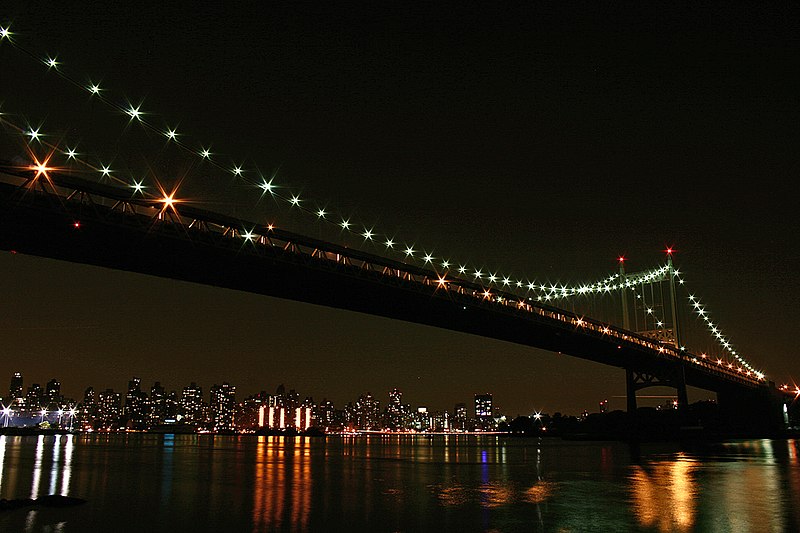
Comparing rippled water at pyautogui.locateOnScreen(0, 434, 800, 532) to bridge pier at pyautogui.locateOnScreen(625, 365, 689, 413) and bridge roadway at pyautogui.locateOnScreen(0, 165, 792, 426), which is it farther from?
bridge pier at pyautogui.locateOnScreen(625, 365, 689, 413)

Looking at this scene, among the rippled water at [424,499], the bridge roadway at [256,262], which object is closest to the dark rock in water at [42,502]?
the rippled water at [424,499]

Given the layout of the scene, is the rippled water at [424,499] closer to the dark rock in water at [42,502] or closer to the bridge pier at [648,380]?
the dark rock in water at [42,502]

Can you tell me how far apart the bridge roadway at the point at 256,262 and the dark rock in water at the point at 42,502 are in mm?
18118

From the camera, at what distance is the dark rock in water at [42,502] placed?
52.8ft

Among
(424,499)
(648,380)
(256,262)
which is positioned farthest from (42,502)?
(648,380)

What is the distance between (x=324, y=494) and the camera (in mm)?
19438

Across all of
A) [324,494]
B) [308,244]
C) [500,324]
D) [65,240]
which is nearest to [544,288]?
[500,324]

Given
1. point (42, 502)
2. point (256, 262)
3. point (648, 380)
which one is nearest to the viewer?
point (42, 502)

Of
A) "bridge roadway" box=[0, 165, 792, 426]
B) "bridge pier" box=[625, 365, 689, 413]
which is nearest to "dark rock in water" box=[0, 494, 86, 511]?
"bridge roadway" box=[0, 165, 792, 426]

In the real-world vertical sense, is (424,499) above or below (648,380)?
below

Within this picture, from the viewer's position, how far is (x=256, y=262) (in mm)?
40844

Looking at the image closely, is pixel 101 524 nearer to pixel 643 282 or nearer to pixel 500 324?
pixel 500 324

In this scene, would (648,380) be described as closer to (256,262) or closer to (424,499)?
(256,262)

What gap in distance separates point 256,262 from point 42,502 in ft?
81.1
